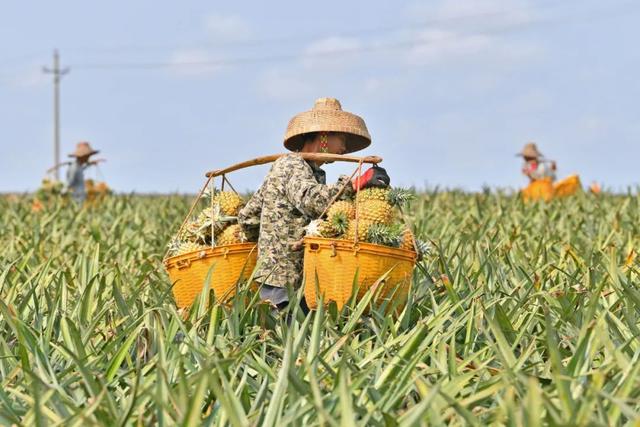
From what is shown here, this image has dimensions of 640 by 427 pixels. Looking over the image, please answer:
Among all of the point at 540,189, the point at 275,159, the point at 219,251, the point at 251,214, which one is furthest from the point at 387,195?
the point at 540,189

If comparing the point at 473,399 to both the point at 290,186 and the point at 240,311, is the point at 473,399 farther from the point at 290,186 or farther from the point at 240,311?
the point at 290,186

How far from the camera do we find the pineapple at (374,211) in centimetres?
433

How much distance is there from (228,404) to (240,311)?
5.31 ft

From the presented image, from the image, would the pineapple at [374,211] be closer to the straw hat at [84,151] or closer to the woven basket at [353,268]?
the woven basket at [353,268]

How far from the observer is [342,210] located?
436 cm

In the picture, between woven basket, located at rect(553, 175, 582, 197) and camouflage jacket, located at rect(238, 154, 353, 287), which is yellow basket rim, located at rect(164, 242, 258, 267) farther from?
woven basket, located at rect(553, 175, 582, 197)

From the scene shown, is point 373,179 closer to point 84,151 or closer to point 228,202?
point 228,202

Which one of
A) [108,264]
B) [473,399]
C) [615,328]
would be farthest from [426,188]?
[473,399]

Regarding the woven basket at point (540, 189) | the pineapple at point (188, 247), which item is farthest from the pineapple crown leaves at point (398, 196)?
the woven basket at point (540, 189)

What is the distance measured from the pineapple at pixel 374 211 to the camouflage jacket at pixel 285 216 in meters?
0.17

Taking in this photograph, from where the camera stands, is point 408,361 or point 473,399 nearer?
point 473,399

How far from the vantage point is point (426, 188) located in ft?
43.3

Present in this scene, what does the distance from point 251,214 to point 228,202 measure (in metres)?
0.17

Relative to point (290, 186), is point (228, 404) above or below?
below
